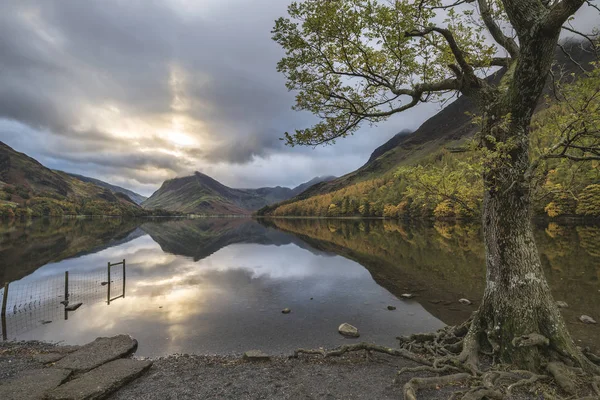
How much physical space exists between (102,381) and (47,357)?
5.34 m

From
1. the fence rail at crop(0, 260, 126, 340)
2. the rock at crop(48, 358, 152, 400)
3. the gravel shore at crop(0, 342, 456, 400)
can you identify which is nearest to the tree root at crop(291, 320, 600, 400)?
the gravel shore at crop(0, 342, 456, 400)

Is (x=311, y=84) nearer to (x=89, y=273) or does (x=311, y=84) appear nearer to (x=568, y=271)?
(x=568, y=271)

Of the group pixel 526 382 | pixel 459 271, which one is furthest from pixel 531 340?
pixel 459 271

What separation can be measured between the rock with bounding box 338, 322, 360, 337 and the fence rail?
1919 centimetres

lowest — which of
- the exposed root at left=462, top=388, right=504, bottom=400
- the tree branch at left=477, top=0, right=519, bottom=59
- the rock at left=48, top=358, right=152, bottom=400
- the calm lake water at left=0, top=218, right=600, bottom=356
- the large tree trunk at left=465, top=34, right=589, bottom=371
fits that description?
the calm lake water at left=0, top=218, right=600, bottom=356

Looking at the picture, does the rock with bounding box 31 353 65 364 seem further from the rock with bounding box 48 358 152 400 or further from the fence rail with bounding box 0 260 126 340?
the fence rail with bounding box 0 260 126 340

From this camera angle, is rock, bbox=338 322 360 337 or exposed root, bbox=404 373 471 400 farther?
rock, bbox=338 322 360 337

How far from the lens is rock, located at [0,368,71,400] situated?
8977 millimetres

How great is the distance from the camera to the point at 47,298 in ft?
81.6

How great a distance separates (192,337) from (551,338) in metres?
16.6

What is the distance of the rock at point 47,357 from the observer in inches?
499

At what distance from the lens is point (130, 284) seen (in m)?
31.4

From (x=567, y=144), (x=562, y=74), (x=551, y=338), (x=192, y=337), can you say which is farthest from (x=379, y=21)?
(x=192, y=337)

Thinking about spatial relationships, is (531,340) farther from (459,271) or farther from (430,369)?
(459,271)
